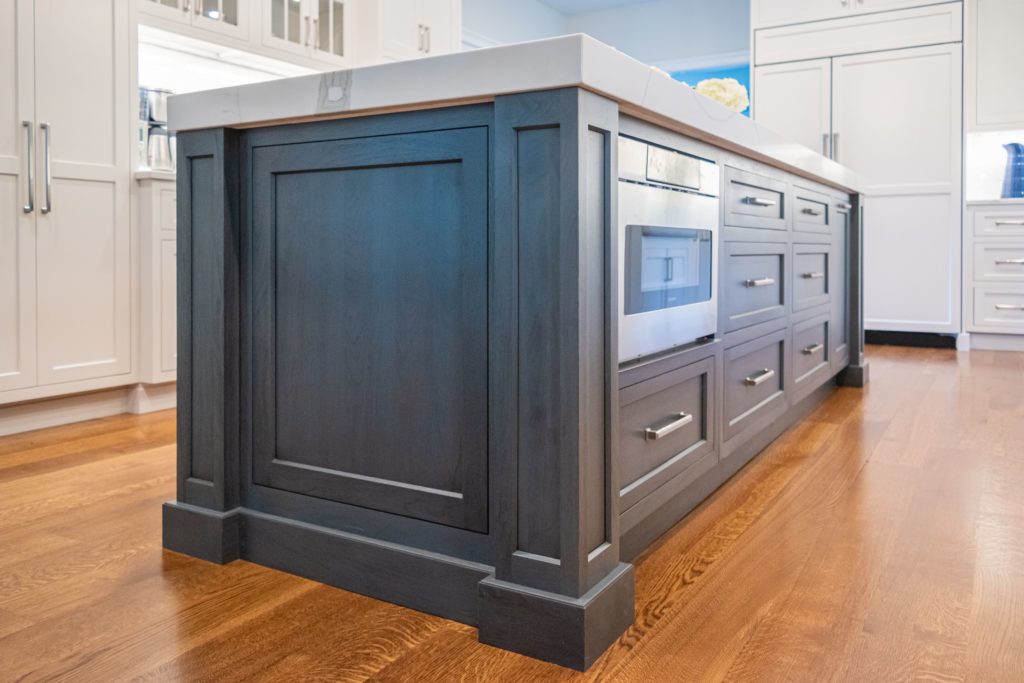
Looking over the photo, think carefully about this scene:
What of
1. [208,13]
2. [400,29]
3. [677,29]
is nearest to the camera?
Answer: [208,13]

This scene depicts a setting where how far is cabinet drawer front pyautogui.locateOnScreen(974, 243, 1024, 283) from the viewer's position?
15.0ft

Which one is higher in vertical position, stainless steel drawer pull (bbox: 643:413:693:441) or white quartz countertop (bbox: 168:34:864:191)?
white quartz countertop (bbox: 168:34:864:191)

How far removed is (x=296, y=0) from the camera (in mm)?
3664

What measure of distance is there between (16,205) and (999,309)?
4.71 meters

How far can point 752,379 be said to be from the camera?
2.04m

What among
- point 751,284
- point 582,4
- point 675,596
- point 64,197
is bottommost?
point 675,596

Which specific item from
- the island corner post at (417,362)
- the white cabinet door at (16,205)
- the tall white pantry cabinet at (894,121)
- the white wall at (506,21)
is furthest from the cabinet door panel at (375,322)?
the white wall at (506,21)

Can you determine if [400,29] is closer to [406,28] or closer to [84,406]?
[406,28]

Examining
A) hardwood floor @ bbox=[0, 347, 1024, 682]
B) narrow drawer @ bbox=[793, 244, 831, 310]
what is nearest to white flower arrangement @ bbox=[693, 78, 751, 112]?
narrow drawer @ bbox=[793, 244, 831, 310]

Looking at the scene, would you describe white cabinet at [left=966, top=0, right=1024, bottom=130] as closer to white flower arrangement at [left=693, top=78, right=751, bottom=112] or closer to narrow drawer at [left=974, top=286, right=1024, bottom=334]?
narrow drawer at [left=974, top=286, right=1024, bottom=334]

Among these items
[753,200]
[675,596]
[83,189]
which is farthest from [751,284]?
[83,189]

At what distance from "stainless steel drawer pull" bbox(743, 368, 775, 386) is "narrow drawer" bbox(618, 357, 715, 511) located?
0.29m

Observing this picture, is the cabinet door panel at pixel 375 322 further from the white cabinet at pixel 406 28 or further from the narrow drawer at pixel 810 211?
the white cabinet at pixel 406 28

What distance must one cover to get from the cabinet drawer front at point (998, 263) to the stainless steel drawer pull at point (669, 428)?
384 centimetres
